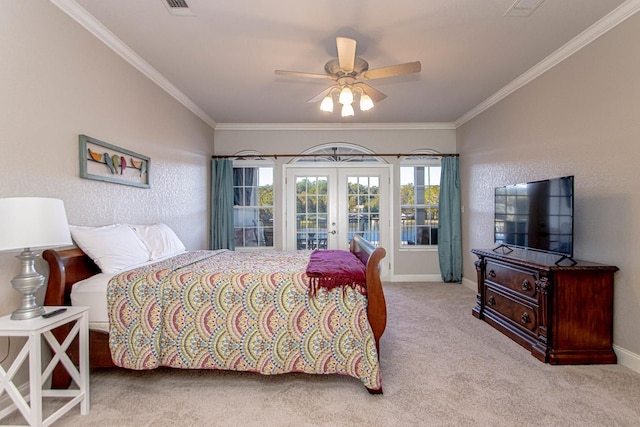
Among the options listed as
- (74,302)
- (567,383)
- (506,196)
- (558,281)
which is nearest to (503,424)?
(567,383)

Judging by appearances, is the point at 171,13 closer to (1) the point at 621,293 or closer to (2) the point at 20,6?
(2) the point at 20,6

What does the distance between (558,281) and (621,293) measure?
46cm

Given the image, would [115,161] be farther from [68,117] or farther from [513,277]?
[513,277]

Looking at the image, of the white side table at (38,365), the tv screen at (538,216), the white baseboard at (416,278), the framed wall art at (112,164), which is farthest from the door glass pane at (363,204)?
the white side table at (38,365)

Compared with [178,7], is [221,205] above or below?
below

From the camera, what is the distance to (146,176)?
3254mm

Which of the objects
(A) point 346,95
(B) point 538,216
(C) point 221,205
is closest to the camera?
(A) point 346,95

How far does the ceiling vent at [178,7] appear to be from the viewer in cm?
227

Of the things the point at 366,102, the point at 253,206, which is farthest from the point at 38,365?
the point at 253,206

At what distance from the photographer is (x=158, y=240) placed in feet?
9.72

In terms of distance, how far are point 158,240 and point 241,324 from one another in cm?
140

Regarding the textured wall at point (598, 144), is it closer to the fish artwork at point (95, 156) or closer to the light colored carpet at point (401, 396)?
the light colored carpet at point (401, 396)

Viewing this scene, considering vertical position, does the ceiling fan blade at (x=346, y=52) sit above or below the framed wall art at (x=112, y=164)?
above

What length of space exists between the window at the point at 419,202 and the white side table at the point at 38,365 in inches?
178
